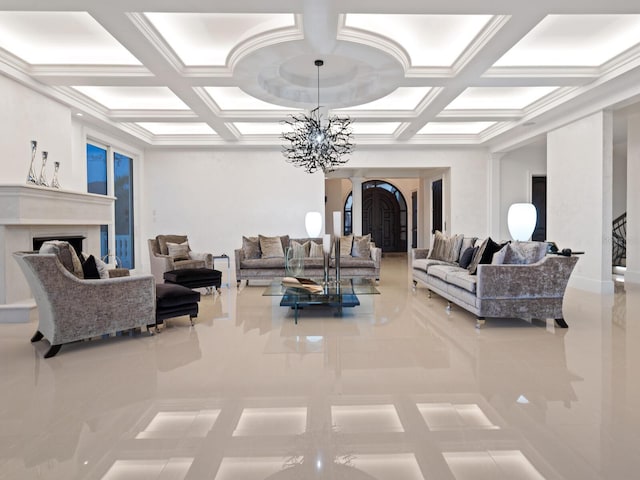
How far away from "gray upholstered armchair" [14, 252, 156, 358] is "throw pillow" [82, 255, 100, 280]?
18 centimetres

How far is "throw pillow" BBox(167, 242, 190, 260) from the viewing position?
634 cm

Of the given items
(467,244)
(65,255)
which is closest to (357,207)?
(467,244)

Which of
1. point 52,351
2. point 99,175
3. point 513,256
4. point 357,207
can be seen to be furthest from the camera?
point 357,207

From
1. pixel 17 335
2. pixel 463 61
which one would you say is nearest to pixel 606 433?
pixel 463 61

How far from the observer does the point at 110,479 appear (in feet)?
5.37

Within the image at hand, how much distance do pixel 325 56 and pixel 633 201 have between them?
6.09m

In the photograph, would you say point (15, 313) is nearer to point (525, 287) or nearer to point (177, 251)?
point (177, 251)

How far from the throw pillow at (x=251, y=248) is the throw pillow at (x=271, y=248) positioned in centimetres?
8

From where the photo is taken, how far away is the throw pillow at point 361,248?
23.6ft

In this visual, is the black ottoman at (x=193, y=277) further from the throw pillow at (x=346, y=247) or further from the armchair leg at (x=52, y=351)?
the throw pillow at (x=346, y=247)

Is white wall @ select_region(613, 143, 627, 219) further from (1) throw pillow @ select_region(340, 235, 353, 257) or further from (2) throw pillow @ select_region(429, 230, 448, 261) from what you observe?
(1) throw pillow @ select_region(340, 235, 353, 257)

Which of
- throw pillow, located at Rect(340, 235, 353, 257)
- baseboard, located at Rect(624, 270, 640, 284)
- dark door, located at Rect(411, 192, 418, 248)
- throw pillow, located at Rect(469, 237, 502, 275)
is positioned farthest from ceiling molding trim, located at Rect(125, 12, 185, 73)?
dark door, located at Rect(411, 192, 418, 248)

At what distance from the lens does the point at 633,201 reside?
6.88 metres

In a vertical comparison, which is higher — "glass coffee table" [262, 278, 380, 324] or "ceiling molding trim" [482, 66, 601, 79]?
"ceiling molding trim" [482, 66, 601, 79]
